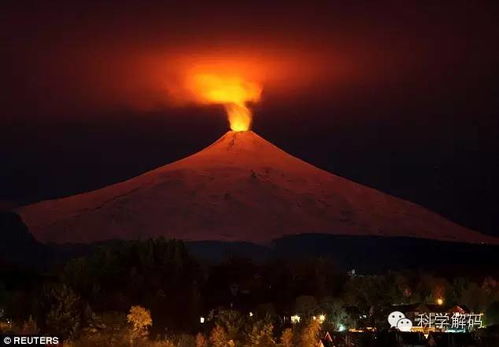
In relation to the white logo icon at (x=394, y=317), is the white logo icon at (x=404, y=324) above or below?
below

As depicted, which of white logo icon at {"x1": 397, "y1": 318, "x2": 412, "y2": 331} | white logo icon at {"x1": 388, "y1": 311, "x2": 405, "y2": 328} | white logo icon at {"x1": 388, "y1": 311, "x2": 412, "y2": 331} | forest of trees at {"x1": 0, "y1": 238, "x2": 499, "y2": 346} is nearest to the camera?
forest of trees at {"x1": 0, "y1": 238, "x2": 499, "y2": 346}

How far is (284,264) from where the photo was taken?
3628 centimetres

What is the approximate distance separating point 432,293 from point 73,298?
49.3ft

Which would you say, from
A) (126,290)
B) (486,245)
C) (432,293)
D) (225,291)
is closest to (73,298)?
(126,290)

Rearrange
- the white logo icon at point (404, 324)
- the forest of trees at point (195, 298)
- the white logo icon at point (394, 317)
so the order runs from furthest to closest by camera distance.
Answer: the white logo icon at point (394, 317) < the white logo icon at point (404, 324) < the forest of trees at point (195, 298)

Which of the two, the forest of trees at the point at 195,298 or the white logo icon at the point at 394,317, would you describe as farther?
the white logo icon at the point at 394,317

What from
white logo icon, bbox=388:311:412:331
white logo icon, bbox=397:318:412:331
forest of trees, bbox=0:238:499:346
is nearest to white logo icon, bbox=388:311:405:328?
white logo icon, bbox=388:311:412:331

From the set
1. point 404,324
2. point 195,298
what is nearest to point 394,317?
point 404,324

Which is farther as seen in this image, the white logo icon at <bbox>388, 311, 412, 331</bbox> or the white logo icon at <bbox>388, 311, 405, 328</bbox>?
the white logo icon at <bbox>388, 311, 405, 328</bbox>

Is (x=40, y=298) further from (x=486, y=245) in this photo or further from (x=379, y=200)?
(x=486, y=245)

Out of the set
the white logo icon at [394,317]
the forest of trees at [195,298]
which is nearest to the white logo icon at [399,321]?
the white logo icon at [394,317]

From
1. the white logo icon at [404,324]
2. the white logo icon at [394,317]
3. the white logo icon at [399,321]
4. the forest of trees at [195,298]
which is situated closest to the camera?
the forest of trees at [195,298]

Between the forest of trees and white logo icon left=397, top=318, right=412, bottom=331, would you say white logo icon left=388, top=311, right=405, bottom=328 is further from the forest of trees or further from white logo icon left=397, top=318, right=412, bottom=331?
the forest of trees

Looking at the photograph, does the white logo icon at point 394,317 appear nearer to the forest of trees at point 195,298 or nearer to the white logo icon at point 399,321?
the white logo icon at point 399,321
